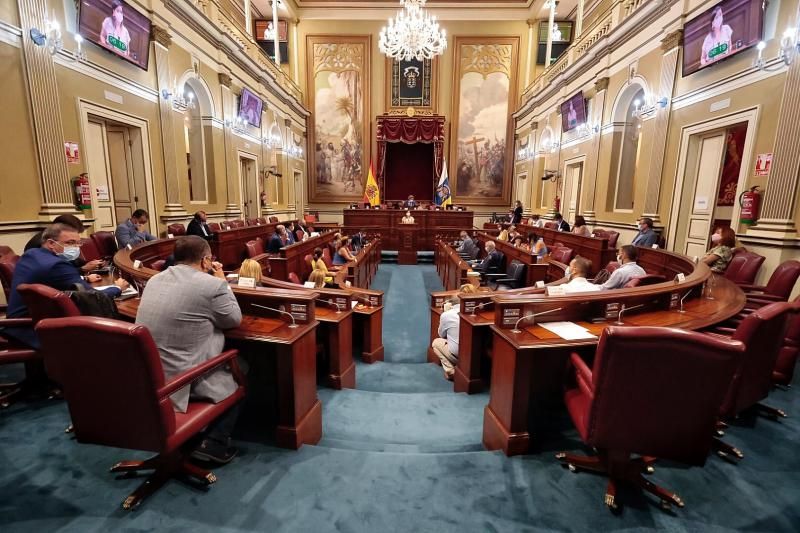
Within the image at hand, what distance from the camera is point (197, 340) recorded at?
1757 mm

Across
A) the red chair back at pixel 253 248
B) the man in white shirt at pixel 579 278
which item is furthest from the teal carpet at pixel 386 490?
the red chair back at pixel 253 248

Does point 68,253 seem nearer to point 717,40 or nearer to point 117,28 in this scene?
point 117,28

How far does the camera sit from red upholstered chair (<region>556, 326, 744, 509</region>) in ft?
4.51

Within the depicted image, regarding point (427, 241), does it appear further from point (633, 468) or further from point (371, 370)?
point (633, 468)

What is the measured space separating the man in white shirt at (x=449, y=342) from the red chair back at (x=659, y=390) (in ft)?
5.92

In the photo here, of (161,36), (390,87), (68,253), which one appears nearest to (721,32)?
(68,253)

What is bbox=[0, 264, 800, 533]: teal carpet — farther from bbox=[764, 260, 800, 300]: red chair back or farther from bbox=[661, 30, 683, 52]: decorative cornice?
bbox=[661, 30, 683, 52]: decorative cornice

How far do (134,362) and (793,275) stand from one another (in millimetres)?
5336

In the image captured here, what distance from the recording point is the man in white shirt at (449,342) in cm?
335

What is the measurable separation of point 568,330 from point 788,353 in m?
1.96

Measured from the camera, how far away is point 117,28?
5.52m

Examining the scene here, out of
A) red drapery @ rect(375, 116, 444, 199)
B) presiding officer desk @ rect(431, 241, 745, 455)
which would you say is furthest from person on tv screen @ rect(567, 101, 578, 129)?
presiding officer desk @ rect(431, 241, 745, 455)

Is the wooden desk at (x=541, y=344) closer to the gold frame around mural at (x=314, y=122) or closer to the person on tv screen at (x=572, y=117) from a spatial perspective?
the person on tv screen at (x=572, y=117)

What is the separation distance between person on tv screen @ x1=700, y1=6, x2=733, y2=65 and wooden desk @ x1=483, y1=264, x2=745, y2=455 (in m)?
4.52
